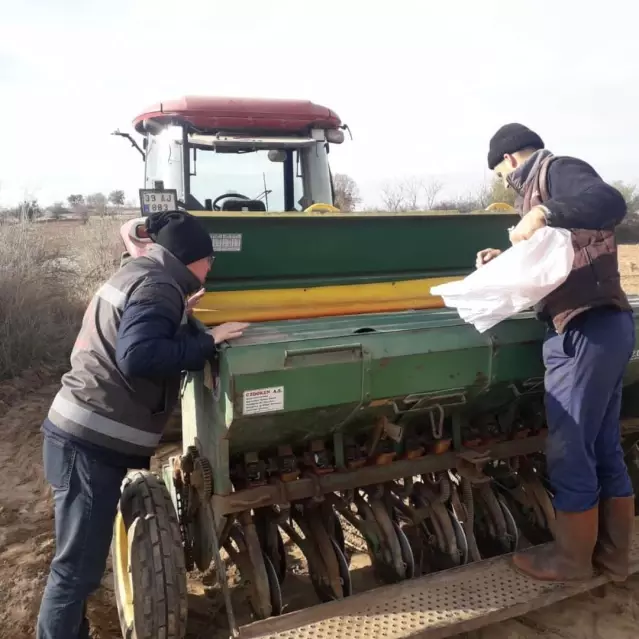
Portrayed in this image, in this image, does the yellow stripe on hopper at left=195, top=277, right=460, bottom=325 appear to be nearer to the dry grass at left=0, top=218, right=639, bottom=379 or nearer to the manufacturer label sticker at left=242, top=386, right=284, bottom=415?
the manufacturer label sticker at left=242, top=386, right=284, bottom=415

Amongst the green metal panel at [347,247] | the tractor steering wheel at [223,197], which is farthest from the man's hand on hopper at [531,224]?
the tractor steering wheel at [223,197]

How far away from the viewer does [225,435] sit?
7.96 ft

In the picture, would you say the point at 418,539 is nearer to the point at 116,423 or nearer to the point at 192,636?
Result: the point at 192,636

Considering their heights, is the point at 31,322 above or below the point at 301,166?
below

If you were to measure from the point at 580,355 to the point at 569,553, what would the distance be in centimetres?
86

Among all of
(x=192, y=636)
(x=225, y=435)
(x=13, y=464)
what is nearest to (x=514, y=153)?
(x=225, y=435)

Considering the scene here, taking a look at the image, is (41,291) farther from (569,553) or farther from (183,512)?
(569,553)

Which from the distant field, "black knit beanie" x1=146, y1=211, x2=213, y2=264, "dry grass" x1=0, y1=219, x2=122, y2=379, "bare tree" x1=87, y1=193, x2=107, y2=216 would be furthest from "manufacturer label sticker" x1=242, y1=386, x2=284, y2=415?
"bare tree" x1=87, y1=193, x2=107, y2=216

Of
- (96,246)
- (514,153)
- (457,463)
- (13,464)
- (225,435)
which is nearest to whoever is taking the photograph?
(225,435)

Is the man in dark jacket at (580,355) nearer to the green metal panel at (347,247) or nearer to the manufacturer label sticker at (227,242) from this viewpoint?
the green metal panel at (347,247)

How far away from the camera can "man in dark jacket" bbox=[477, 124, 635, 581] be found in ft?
7.92

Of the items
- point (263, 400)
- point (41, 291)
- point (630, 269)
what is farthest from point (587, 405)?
point (630, 269)

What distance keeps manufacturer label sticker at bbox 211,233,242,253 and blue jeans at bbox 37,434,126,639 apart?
1.12 metres

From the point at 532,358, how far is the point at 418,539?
1.16m
